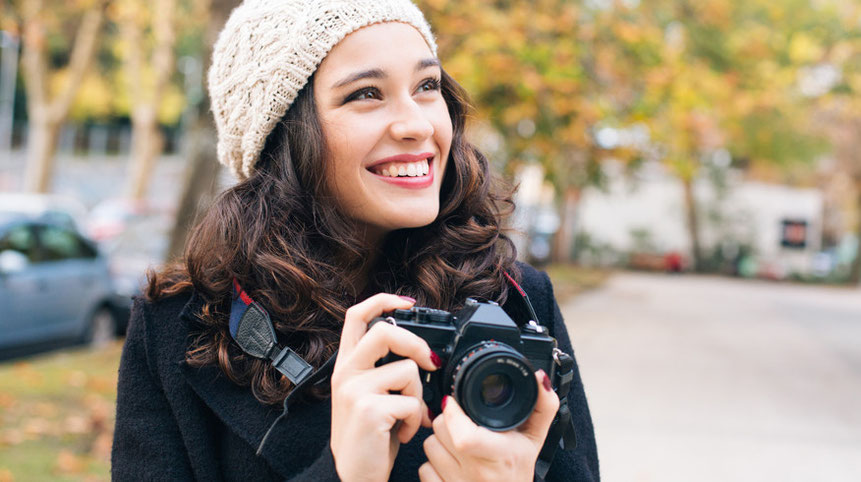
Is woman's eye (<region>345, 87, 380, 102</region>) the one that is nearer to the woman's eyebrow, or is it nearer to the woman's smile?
the woman's eyebrow

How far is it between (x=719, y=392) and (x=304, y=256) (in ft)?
21.8

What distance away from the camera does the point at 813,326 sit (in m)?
13.8

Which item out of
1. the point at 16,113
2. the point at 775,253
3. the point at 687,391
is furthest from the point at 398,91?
the point at 16,113

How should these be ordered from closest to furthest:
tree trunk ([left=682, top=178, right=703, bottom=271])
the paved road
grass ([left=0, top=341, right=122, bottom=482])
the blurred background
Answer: grass ([left=0, top=341, right=122, bottom=482]) < the paved road < the blurred background < tree trunk ([left=682, top=178, right=703, bottom=271])

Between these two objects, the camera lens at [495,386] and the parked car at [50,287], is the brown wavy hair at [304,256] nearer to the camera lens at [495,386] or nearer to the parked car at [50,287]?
the camera lens at [495,386]

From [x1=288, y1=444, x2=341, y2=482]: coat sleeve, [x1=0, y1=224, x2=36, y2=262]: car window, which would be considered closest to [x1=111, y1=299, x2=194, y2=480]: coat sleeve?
[x1=288, y1=444, x2=341, y2=482]: coat sleeve

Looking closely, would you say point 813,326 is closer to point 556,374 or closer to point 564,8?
point 564,8

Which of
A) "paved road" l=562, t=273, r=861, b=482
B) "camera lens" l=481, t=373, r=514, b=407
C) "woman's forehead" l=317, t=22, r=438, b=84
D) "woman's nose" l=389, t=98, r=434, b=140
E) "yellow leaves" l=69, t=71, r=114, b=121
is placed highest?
"yellow leaves" l=69, t=71, r=114, b=121

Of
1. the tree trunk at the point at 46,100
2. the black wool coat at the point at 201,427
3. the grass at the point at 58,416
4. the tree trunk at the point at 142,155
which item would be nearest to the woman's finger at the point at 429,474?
the black wool coat at the point at 201,427

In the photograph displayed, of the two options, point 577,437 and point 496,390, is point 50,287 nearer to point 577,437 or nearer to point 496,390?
point 577,437

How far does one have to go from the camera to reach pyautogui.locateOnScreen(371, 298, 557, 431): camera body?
130cm

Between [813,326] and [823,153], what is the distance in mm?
12676

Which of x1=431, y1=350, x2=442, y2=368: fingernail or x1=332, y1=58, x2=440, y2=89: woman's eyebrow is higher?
x1=332, y1=58, x2=440, y2=89: woman's eyebrow

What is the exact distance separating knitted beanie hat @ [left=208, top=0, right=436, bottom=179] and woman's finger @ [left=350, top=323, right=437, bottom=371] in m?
0.67
